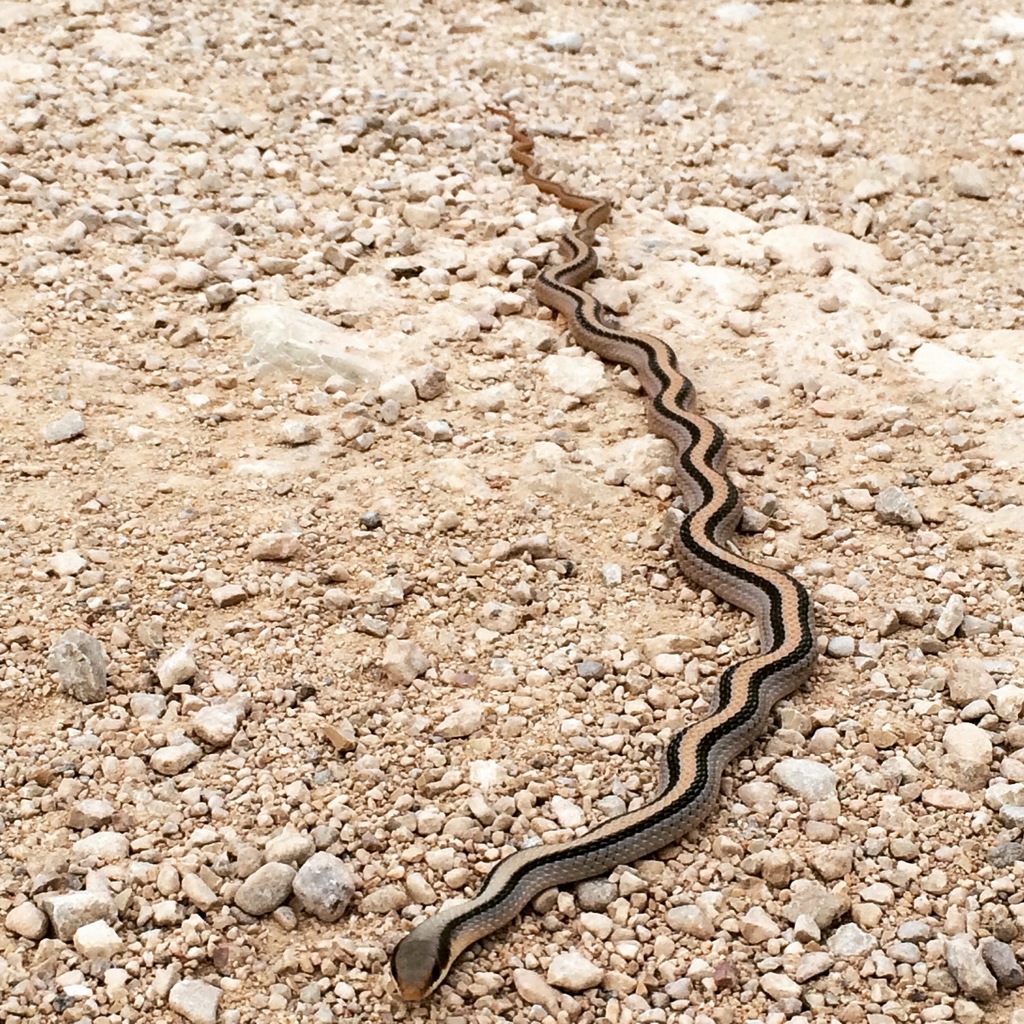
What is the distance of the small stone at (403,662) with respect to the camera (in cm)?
519

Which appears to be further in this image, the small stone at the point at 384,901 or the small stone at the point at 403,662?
the small stone at the point at 403,662

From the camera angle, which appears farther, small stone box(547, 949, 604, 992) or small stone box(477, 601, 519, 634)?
small stone box(477, 601, 519, 634)

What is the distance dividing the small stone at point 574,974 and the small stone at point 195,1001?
3.43 feet

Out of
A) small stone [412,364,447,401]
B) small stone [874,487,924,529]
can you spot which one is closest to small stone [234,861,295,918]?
small stone [412,364,447,401]

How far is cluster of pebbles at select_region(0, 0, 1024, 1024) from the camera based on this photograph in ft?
13.8

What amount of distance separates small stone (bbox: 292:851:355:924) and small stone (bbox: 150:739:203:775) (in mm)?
688

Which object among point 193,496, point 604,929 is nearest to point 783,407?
point 193,496

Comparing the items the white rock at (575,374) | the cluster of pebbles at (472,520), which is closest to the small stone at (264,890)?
the cluster of pebbles at (472,520)

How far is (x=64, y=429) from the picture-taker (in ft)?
20.8

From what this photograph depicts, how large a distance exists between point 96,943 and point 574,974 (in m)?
1.51

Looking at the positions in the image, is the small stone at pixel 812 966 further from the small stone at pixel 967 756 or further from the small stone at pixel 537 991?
the small stone at pixel 967 756

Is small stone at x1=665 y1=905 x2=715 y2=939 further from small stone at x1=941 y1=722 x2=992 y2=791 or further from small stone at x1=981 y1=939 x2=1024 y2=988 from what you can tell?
small stone at x1=941 y1=722 x2=992 y2=791

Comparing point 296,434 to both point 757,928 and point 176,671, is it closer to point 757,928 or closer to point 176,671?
point 176,671

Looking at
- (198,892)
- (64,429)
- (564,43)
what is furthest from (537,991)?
(564,43)
